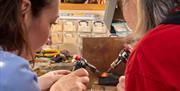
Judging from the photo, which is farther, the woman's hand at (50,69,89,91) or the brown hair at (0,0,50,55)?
the woman's hand at (50,69,89,91)

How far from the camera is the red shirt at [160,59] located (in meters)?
1.09

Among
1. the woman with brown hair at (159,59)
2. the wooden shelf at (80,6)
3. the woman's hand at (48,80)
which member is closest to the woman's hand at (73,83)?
the woman's hand at (48,80)

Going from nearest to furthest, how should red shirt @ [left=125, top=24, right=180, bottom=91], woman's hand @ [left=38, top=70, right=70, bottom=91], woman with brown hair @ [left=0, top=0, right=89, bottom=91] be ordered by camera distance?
1. woman with brown hair @ [left=0, top=0, right=89, bottom=91]
2. red shirt @ [left=125, top=24, right=180, bottom=91]
3. woman's hand @ [left=38, top=70, right=70, bottom=91]

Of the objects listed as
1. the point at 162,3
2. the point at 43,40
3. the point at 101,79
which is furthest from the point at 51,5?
the point at 101,79

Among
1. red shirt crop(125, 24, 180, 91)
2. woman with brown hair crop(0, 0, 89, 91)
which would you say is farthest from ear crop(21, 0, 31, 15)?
red shirt crop(125, 24, 180, 91)

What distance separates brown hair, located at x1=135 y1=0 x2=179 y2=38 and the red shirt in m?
0.18

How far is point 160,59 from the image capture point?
3.64 ft

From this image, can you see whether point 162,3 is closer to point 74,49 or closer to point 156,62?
point 156,62

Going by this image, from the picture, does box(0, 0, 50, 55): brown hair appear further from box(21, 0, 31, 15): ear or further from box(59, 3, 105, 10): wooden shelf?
box(59, 3, 105, 10): wooden shelf

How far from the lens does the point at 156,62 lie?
3.67ft

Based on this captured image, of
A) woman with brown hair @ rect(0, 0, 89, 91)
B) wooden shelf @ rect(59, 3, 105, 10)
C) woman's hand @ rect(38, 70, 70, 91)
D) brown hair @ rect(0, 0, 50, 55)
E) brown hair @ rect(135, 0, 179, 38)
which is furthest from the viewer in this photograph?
wooden shelf @ rect(59, 3, 105, 10)

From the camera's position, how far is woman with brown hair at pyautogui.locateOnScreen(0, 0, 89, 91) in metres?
0.82

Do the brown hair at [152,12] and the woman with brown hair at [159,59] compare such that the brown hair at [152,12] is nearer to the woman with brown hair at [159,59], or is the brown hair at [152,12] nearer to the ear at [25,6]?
the woman with brown hair at [159,59]

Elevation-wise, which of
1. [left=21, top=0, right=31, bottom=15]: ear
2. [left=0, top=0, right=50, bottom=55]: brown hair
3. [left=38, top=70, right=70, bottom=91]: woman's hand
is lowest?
[left=38, top=70, right=70, bottom=91]: woman's hand
